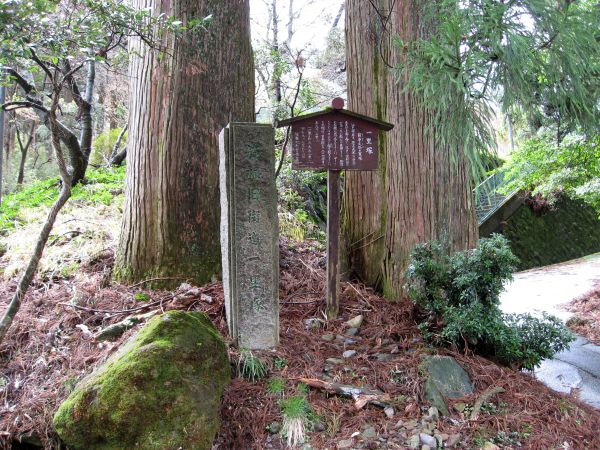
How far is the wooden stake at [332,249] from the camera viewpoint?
4.29 m

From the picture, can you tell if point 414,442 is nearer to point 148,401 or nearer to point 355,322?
point 355,322

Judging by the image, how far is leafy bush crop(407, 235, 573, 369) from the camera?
3787mm

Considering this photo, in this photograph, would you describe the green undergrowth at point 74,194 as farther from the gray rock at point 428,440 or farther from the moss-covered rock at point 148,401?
the gray rock at point 428,440

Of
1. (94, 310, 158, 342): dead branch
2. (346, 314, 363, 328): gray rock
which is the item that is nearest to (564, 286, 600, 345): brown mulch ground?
(346, 314, 363, 328): gray rock

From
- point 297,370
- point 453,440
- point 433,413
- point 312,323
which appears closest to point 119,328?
point 297,370

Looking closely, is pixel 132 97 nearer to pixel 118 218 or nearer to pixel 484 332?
pixel 118 218

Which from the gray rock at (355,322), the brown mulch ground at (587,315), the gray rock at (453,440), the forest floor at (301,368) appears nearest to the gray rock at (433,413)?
the forest floor at (301,368)

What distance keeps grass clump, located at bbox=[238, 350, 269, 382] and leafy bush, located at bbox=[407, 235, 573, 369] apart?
1.49m

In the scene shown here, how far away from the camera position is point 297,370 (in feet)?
11.7

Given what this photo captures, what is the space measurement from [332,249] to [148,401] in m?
2.13

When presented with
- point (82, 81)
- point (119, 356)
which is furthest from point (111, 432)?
point (82, 81)

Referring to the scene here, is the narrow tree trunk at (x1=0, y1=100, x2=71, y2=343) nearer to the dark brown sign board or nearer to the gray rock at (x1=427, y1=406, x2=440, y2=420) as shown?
the dark brown sign board

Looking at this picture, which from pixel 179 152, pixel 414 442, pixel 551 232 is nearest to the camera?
pixel 414 442

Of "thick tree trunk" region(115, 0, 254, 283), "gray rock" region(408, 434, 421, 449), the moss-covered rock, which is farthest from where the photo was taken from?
"thick tree trunk" region(115, 0, 254, 283)
